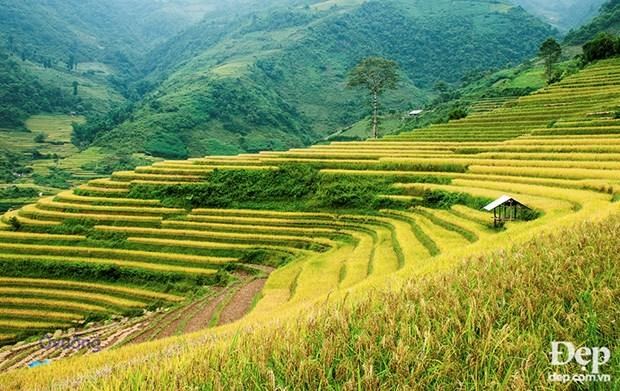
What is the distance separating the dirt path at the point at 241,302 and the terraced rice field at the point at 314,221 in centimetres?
105

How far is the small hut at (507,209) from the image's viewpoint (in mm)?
17328

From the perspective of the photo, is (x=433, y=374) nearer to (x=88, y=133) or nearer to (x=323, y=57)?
(x=88, y=133)

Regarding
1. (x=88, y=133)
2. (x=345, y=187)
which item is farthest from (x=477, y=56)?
(x=345, y=187)

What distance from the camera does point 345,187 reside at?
3122 centimetres

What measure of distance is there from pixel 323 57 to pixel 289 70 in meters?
15.6

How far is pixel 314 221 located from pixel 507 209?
12.9 m

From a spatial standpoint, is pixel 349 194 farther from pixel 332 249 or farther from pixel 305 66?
pixel 305 66

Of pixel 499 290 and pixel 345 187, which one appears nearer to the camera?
pixel 499 290

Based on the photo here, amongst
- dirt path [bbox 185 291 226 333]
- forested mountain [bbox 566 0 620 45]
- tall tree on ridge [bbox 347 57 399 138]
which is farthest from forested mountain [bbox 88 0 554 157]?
dirt path [bbox 185 291 226 333]

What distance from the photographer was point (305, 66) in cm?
14762

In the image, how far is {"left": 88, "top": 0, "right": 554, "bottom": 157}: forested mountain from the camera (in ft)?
347

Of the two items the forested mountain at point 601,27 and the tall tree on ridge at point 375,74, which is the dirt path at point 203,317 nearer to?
the tall tree on ridge at point 375,74

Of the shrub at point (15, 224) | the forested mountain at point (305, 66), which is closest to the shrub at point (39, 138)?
the forested mountain at point (305, 66)

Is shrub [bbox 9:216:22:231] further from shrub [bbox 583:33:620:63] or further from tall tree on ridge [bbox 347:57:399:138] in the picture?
shrub [bbox 583:33:620:63]
